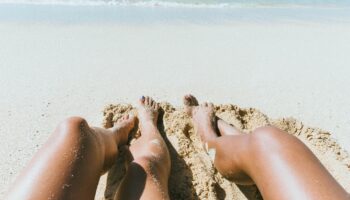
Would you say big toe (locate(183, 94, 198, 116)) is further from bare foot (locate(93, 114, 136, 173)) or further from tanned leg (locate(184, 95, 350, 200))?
tanned leg (locate(184, 95, 350, 200))

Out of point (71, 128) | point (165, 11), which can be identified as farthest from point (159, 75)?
point (165, 11)

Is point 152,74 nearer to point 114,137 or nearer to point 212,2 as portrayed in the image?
point 114,137

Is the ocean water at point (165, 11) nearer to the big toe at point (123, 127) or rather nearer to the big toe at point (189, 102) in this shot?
the big toe at point (189, 102)

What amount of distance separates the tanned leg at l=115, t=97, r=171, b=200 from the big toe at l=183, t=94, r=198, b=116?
26cm

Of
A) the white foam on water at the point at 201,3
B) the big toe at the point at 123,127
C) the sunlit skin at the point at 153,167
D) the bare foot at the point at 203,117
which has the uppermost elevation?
the sunlit skin at the point at 153,167

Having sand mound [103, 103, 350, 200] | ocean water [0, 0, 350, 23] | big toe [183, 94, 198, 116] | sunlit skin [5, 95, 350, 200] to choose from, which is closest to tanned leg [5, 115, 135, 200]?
sunlit skin [5, 95, 350, 200]

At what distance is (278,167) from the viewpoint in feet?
4.82

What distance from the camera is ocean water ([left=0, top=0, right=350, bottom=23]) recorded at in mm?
5605

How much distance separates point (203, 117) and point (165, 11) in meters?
4.52

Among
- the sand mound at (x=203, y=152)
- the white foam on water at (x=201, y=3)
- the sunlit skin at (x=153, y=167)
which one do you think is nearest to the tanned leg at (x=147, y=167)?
the sunlit skin at (x=153, y=167)

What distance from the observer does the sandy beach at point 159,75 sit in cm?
260

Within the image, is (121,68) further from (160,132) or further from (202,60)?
(160,132)

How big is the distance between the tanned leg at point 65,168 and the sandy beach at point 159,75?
1.62ft

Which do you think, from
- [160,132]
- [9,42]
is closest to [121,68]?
[160,132]
